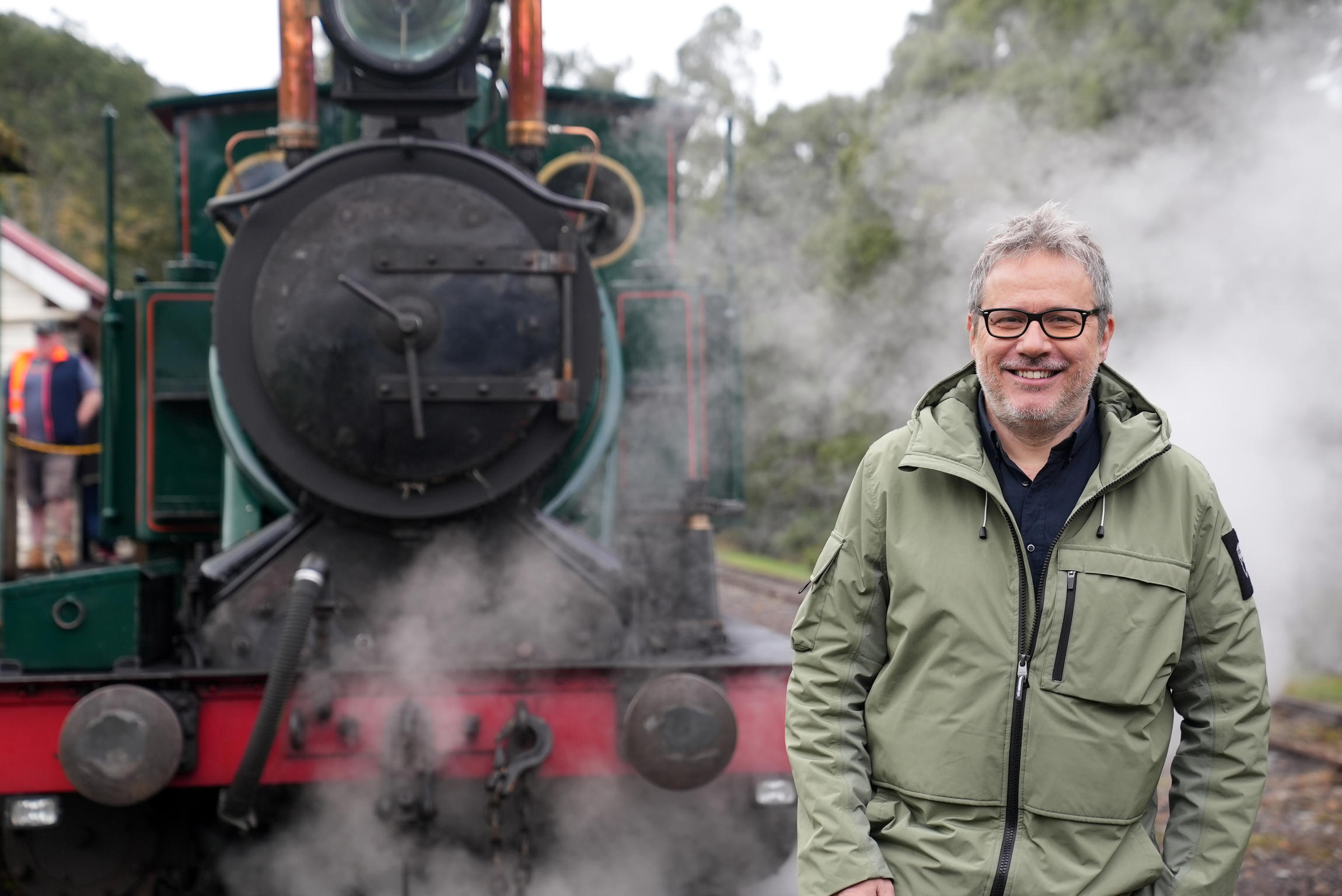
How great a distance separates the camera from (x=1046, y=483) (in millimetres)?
1496

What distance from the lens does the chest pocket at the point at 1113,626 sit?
54.7 inches

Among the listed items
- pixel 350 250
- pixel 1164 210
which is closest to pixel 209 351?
pixel 350 250

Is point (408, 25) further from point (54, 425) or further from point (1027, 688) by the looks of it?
point (54, 425)

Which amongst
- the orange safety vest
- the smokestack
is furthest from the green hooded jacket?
the orange safety vest

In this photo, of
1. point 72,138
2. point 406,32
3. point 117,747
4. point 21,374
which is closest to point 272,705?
point 117,747

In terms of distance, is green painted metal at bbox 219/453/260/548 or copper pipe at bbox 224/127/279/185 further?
copper pipe at bbox 224/127/279/185

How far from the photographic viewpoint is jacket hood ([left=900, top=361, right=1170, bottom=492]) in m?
1.44

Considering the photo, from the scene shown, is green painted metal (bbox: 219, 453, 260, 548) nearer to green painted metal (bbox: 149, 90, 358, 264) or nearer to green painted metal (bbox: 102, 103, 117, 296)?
green painted metal (bbox: 102, 103, 117, 296)

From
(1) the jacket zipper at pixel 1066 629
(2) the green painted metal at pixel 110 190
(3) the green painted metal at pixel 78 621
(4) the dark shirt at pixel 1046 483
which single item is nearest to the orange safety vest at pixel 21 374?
(2) the green painted metal at pixel 110 190

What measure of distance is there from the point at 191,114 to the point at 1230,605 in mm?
3687

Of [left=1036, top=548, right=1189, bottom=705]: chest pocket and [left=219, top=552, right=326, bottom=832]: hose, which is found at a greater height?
[left=1036, top=548, right=1189, bottom=705]: chest pocket

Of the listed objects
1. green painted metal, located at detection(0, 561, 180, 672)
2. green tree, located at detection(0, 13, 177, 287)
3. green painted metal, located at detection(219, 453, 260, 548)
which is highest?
green tree, located at detection(0, 13, 177, 287)

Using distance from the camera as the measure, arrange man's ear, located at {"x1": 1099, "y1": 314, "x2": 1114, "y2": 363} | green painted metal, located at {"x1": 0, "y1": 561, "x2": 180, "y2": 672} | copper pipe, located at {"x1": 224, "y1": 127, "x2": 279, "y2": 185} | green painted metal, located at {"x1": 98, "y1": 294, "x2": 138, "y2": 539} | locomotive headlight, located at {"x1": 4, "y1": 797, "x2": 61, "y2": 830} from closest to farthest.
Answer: man's ear, located at {"x1": 1099, "y1": 314, "x2": 1114, "y2": 363} < locomotive headlight, located at {"x1": 4, "y1": 797, "x2": 61, "y2": 830} < green painted metal, located at {"x1": 0, "y1": 561, "x2": 180, "y2": 672} < green painted metal, located at {"x1": 98, "y1": 294, "x2": 138, "y2": 539} < copper pipe, located at {"x1": 224, "y1": 127, "x2": 279, "y2": 185}

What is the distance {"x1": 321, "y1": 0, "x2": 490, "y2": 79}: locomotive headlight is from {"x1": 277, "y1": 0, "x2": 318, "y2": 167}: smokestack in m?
0.12
